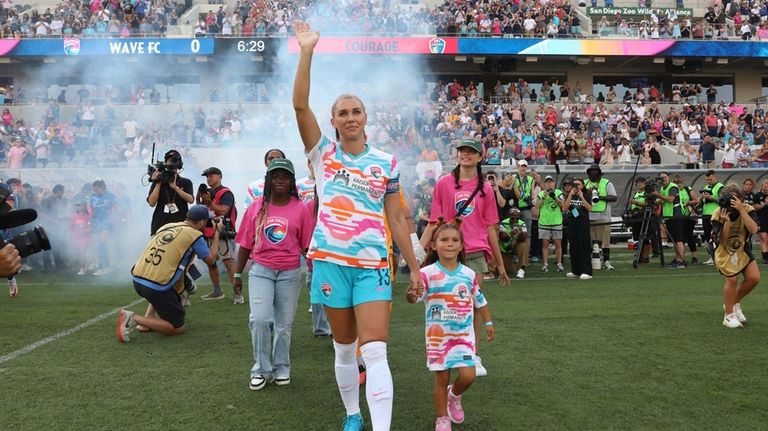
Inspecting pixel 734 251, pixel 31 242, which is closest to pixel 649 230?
pixel 734 251

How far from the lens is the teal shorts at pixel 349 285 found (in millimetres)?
3658

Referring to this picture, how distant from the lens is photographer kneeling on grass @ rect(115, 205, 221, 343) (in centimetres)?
686

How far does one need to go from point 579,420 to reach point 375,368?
4.97 feet

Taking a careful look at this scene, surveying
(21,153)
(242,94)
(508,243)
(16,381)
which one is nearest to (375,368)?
(16,381)

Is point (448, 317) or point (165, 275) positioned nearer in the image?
point (448, 317)

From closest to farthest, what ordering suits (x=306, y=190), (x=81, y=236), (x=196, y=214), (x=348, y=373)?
1. (x=348, y=373)
2. (x=306, y=190)
3. (x=196, y=214)
4. (x=81, y=236)

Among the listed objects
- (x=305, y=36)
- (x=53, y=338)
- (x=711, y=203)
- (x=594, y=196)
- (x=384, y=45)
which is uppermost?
(x=384, y=45)

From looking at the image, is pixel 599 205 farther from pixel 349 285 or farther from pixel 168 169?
pixel 349 285

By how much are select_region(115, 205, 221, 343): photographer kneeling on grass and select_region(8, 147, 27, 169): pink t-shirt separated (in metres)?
13.3

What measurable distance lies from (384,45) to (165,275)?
19.8 m

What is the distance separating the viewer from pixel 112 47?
24.6 m

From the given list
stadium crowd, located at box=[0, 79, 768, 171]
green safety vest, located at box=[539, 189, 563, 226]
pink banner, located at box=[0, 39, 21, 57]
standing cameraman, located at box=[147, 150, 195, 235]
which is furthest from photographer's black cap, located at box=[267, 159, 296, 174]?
pink banner, located at box=[0, 39, 21, 57]

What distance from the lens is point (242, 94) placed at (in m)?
25.4

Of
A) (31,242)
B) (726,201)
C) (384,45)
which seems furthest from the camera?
(384,45)
